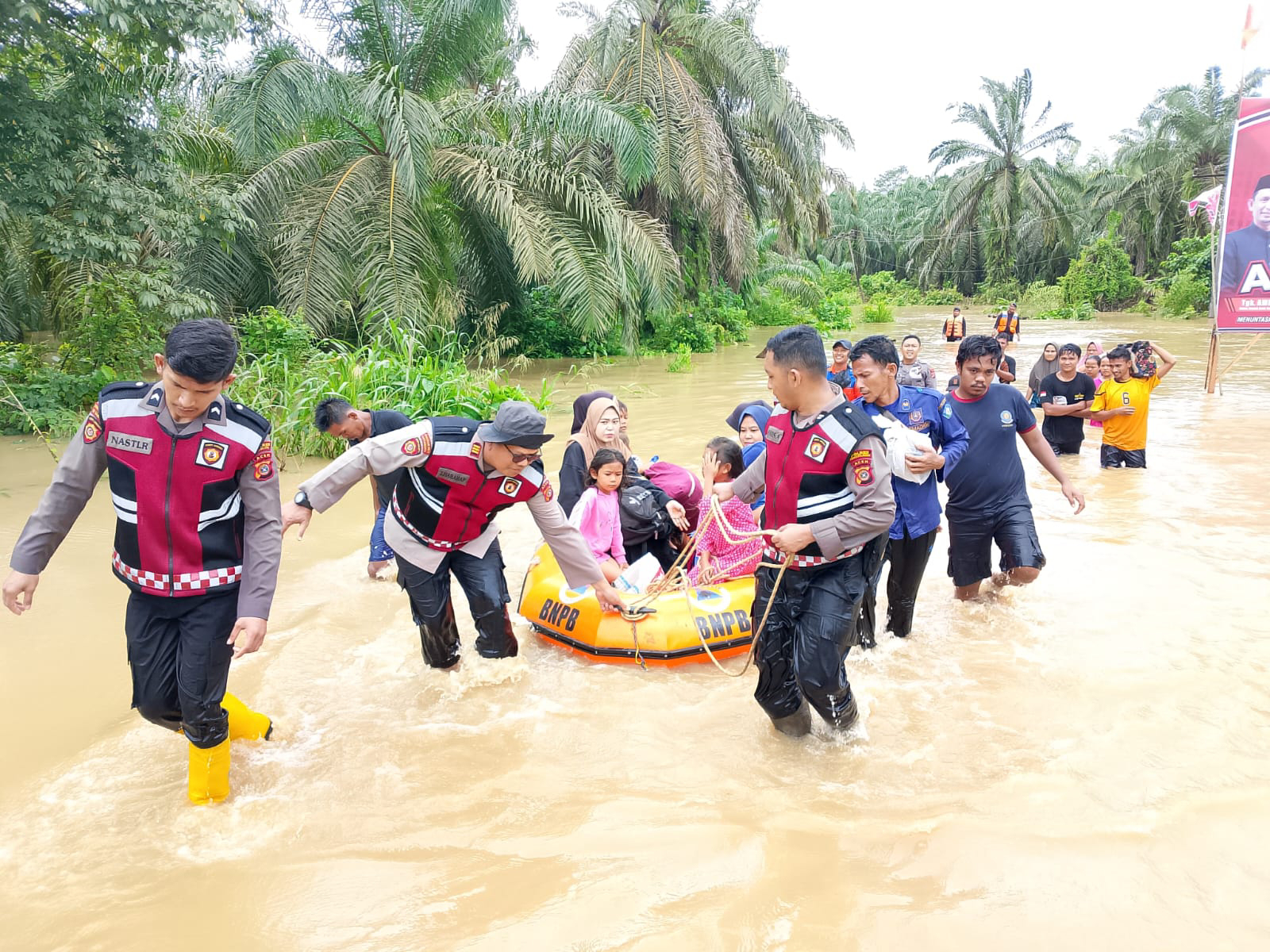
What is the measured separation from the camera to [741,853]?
3.16 m

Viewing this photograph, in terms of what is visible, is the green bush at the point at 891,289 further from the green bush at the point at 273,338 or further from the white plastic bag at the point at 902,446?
the white plastic bag at the point at 902,446

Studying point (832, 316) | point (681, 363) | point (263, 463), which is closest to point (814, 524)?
point (263, 463)

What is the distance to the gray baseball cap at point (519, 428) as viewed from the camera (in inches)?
137

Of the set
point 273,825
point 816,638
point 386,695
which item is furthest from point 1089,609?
point 273,825

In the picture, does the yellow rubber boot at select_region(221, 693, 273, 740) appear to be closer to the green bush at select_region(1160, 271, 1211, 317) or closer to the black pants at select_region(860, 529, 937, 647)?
the black pants at select_region(860, 529, 937, 647)

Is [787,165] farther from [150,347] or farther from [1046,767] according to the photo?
[1046,767]

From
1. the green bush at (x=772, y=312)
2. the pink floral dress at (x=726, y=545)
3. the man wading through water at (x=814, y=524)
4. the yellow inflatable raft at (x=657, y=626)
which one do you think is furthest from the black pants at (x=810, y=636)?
the green bush at (x=772, y=312)

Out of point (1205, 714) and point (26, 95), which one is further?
point (26, 95)

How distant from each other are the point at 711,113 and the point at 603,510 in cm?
1513

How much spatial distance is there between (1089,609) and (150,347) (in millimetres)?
9920

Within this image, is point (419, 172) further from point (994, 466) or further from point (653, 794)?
point (653, 794)

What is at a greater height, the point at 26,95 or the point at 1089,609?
the point at 26,95

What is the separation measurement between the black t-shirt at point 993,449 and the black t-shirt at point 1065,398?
4.41 m

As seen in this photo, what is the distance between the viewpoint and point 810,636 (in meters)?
3.42
